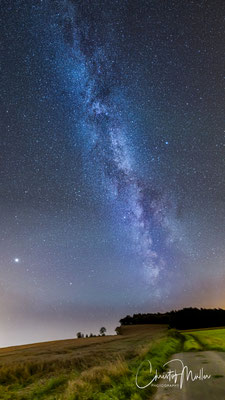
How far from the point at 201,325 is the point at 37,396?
90.4 metres

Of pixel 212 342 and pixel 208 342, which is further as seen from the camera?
pixel 208 342

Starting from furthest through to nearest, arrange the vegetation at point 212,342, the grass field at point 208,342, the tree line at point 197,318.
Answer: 1. the tree line at point 197,318
2. the grass field at point 208,342
3. the vegetation at point 212,342

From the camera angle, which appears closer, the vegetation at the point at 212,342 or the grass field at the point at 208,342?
the vegetation at the point at 212,342

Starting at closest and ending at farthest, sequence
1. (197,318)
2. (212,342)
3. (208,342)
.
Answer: (212,342)
(208,342)
(197,318)

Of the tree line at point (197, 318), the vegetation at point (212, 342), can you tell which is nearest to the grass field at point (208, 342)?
the vegetation at point (212, 342)

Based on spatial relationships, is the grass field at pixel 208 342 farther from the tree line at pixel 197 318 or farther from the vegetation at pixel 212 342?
the tree line at pixel 197 318

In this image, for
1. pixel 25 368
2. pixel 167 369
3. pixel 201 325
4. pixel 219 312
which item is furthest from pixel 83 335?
pixel 167 369

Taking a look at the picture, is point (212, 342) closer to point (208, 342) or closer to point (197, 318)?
point (208, 342)

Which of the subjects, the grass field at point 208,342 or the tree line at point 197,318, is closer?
the grass field at point 208,342

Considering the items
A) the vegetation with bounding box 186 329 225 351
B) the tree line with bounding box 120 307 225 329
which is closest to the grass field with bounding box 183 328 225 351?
the vegetation with bounding box 186 329 225 351

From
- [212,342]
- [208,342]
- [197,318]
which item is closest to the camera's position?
[212,342]

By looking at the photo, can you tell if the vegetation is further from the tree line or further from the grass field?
the tree line

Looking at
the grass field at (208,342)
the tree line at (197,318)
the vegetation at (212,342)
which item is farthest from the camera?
the tree line at (197,318)

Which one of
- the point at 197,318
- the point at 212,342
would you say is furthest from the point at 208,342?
the point at 197,318
